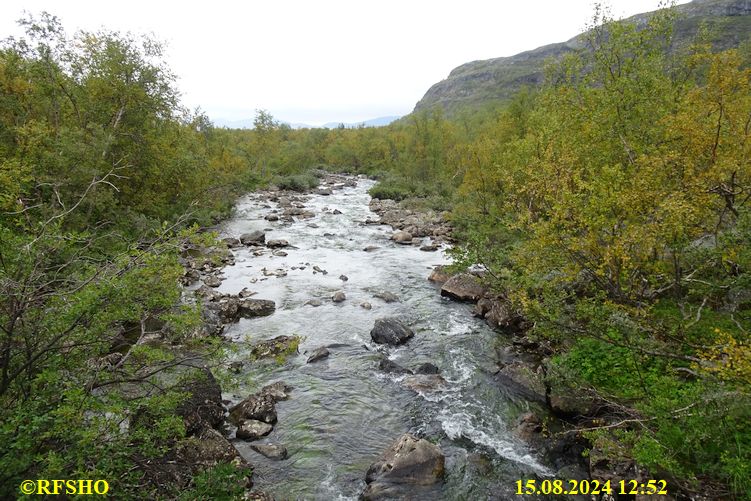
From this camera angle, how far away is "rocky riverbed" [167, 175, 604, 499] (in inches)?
396

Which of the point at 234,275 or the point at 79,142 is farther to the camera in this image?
the point at 234,275

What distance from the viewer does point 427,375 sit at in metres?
14.7

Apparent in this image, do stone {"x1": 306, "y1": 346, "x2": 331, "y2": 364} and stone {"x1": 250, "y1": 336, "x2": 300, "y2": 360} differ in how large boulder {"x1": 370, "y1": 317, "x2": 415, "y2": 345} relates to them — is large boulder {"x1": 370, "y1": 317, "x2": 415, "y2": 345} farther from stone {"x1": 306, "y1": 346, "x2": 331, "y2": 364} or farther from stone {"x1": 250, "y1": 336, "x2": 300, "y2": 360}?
stone {"x1": 250, "y1": 336, "x2": 300, "y2": 360}

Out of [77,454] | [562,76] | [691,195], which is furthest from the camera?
[562,76]

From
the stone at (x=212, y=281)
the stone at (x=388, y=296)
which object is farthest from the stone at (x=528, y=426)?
the stone at (x=212, y=281)

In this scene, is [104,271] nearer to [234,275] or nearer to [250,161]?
[234,275]

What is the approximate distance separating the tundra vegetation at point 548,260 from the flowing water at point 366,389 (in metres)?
2.52

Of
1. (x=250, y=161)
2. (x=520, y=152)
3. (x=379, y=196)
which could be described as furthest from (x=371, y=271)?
(x=250, y=161)

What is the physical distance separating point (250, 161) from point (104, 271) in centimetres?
5817

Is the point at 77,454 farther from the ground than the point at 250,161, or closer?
closer

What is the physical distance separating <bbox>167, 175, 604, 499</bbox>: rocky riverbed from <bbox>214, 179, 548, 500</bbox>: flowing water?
0.16ft

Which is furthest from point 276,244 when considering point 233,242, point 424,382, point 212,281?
point 424,382

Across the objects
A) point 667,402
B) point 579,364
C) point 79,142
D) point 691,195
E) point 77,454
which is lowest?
point 579,364

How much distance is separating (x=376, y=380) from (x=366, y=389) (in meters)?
0.67
